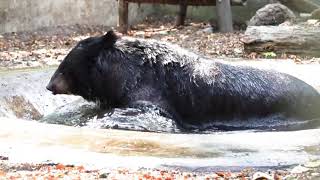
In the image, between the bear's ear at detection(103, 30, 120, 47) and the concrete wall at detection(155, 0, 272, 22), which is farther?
the concrete wall at detection(155, 0, 272, 22)

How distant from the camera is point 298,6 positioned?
56.3 feet

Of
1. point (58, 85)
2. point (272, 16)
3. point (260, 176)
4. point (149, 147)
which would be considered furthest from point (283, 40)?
point (260, 176)

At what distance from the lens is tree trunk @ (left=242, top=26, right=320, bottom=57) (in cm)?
1126

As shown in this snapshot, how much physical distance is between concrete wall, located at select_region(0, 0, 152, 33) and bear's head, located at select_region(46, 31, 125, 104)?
7.75 meters

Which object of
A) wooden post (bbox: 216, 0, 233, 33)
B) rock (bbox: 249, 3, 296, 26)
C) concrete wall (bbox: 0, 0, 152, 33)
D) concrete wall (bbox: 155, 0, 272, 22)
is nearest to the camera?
concrete wall (bbox: 0, 0, 152, 33)

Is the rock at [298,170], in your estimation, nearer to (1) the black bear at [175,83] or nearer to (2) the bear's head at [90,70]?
(1) the black bear at [175,83]

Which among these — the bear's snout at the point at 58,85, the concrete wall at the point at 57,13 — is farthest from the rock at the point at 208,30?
the bear's snout at the point at 58,85

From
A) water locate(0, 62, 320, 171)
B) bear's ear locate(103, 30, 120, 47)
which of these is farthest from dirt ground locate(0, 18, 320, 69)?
water locate(0, 62, 320, 171)

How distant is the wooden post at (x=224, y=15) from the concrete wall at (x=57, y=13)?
3.48 meters

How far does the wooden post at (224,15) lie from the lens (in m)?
15.1

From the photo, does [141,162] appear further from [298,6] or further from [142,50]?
[298,6]

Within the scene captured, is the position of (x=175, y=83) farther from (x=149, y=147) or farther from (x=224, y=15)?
(x=224, y=15)

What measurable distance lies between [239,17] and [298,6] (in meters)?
1.48

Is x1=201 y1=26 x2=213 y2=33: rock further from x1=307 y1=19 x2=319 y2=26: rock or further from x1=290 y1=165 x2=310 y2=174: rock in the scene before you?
x1=290 y1=165 x2=310 y2=174: rock
